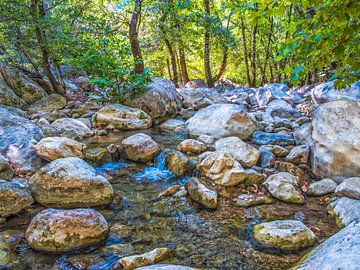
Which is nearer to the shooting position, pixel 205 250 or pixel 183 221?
pixel 205 250

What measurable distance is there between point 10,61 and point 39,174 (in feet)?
25.8

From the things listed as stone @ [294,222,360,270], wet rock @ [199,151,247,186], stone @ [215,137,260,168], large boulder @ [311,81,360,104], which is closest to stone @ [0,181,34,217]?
wet rock @ [199,151,247,186]

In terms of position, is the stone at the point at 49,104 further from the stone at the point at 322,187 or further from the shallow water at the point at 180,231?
the stone at the point at 322,187

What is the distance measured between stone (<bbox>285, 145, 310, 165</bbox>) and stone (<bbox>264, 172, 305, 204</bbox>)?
0.58 metres

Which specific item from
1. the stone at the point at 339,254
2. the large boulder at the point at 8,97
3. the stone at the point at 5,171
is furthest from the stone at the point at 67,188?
the large boulder at the point at 8,97

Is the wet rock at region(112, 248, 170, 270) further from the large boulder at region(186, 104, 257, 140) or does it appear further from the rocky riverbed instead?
the large boulder at region(186, 104, 257, 140)

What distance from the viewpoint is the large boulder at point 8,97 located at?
8.04 metres

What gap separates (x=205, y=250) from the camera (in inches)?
104

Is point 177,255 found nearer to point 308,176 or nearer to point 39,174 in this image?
point 39,174

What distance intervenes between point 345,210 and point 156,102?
6.11m

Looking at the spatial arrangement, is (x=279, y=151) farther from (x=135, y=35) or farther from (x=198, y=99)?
(x=135, y=35)

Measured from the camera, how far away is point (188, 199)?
3.68 metres

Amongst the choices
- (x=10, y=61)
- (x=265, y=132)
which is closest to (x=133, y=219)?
(x=265, y=132)

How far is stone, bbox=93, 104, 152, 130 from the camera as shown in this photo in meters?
7.10
